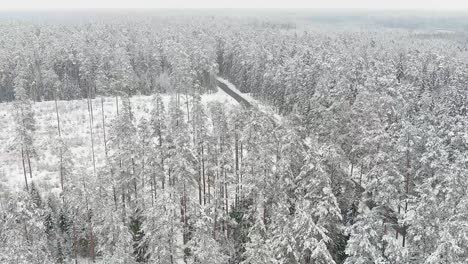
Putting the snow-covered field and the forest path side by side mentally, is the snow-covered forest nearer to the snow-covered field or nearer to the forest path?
the snow-covered field

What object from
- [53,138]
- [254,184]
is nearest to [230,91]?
[53,138]

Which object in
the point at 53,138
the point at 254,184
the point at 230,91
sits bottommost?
the point at 53,138

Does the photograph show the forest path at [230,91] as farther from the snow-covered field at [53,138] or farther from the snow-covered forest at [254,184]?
the snow-covered forest at [254,184]

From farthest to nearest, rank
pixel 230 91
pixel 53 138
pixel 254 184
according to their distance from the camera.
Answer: pixel 230 91 → pixel 53 138 → pixel 254 184

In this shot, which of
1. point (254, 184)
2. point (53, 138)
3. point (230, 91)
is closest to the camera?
point (254, 184)

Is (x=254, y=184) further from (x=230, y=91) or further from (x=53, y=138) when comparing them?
(x=230, y=91)

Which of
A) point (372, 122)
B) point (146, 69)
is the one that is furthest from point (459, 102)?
point (146, 69)

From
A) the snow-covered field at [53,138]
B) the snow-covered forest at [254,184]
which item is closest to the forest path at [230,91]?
the snow-covered field at [53,138]

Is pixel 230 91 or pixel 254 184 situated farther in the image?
pixel 230 91

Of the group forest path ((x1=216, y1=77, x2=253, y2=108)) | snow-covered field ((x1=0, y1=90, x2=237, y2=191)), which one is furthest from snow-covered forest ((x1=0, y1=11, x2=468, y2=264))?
forest path ((x1=216, y1=77, x2=253, y2=108))
